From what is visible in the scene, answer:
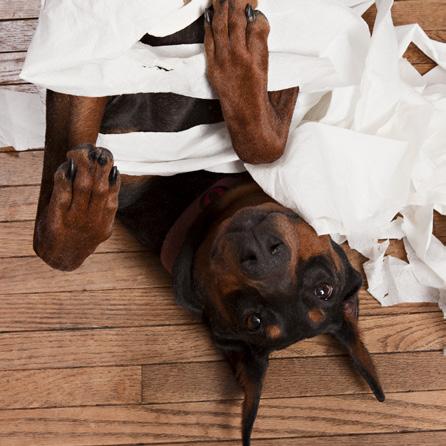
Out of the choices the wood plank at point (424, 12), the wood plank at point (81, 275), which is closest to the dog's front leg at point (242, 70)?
the wood plank at point (81, 275)

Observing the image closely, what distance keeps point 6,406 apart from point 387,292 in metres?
1.38

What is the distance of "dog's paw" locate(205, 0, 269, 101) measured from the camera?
170 cm

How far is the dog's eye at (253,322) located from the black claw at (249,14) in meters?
0.79

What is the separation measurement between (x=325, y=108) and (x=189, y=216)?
538 mm

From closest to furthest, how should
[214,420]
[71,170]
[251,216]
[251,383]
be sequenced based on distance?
[71,170], [251,216], [251,383], [214,420]

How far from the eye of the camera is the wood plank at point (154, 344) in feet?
8.07

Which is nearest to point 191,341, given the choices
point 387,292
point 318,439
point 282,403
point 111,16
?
point 282,403

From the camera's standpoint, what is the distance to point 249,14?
170 centimetres

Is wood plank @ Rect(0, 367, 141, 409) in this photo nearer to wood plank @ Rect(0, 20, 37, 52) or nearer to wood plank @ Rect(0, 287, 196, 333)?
wood plank @ Rect(0, 287, 196, 333)

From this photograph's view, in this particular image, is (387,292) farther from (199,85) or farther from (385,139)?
(199,85)

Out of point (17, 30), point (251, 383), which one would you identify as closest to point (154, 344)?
point (251, 383)

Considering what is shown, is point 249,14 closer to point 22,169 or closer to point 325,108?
point 325,108

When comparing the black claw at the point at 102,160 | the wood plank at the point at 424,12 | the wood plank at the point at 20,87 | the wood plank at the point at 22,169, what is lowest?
the wood plank at the point at 22,169

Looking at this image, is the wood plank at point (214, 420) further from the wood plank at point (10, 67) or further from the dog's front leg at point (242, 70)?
the wood plank at point (10, 67)
